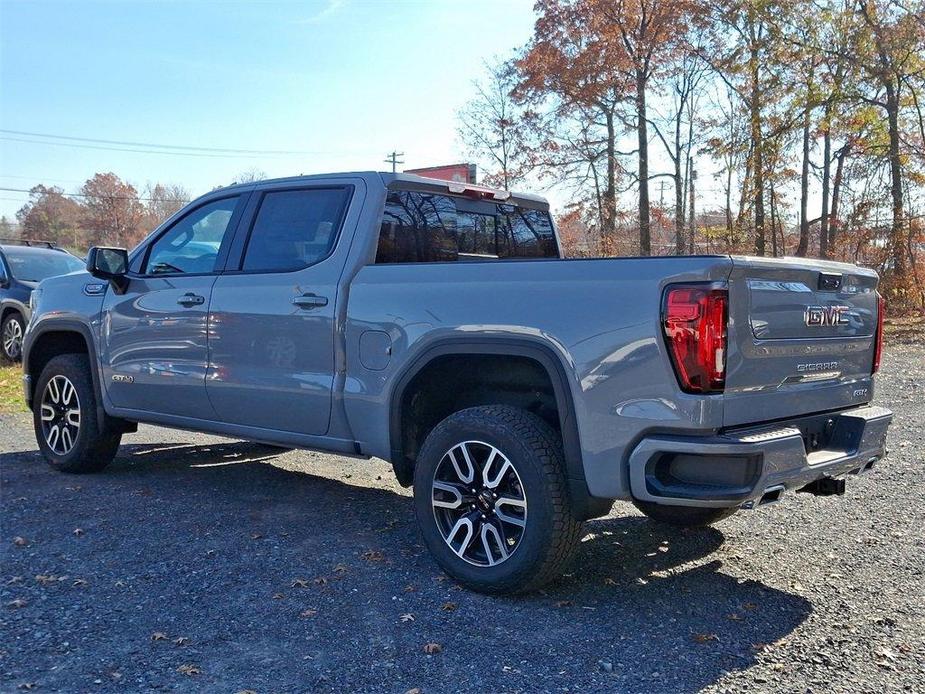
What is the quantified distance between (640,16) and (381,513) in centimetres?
2465

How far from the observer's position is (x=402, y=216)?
4.71 metres

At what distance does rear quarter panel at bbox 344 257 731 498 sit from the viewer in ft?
10.6

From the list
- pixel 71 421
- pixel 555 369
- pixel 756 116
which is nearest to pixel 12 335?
pixel 71 421

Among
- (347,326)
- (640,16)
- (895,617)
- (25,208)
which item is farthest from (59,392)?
(25,208)

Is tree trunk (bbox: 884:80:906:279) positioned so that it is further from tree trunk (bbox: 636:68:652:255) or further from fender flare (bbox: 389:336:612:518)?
fender flare (bbox: 389:336:612:518)

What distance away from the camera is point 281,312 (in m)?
4.62

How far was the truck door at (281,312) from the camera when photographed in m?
4.49

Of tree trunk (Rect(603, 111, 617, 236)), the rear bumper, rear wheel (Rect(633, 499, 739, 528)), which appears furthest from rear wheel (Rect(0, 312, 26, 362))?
tree trunk (Rect(603, 111, 617, 236))

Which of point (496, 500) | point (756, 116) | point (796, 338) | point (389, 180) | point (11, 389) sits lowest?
point (11, 389)

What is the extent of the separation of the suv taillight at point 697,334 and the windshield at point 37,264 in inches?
446

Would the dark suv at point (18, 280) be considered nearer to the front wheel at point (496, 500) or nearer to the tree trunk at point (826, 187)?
the front wheel at point (496, 500)

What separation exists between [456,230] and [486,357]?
1.29m

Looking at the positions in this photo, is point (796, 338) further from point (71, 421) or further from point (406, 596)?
point (71, 421)

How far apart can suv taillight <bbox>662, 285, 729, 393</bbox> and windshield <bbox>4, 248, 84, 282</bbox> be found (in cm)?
1133
